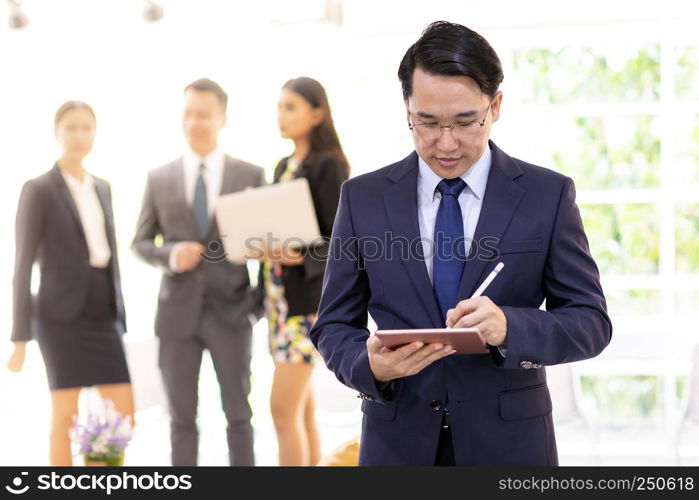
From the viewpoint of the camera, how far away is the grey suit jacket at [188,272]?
13.5ft

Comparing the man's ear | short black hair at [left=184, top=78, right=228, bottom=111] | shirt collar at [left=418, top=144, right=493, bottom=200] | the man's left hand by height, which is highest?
short black hair at [left=184, top=78, right=228, bottom=111]

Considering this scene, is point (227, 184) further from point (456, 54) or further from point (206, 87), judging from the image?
point (456, 54)

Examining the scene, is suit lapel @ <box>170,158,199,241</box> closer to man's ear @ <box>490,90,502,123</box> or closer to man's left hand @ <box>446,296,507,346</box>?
man's ear @ <box>490,90,502,123</box>

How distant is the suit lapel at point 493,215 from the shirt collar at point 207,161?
8.38 ft

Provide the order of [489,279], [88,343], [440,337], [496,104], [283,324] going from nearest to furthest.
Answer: [440,337] → [489,279] → [496,104] → [283,324] → [88,343]

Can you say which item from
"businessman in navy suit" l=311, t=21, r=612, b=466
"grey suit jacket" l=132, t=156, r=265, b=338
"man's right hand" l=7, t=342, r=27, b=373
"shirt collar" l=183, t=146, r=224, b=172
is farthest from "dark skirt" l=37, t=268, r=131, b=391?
"businessman in navy suit" l=311, t=21, r=612, b=466

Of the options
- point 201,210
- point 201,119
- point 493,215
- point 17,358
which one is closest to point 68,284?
point 17,358

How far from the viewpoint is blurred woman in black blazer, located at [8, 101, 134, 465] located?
4188 mm

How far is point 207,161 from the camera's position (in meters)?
4.21

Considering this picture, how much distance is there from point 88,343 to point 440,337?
2.99m

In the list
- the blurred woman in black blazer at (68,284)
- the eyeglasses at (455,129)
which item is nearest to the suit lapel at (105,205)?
the blurred woman in black blazer at (68,284)

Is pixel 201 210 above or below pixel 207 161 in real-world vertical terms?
below

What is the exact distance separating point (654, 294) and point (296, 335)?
227 centimetres

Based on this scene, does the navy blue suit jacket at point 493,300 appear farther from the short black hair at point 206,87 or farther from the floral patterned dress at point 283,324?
the short black hair at point 206,87
